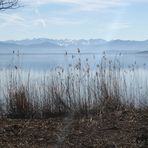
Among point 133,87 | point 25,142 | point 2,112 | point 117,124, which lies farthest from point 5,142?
point 133,87

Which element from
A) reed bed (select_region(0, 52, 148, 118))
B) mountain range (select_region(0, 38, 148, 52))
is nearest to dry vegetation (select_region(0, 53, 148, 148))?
reed bed (select_region(0, 52, 148, 118))

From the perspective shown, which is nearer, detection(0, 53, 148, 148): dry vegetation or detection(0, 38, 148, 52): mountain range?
detection(0, 53, 148, 148): dry vegetation

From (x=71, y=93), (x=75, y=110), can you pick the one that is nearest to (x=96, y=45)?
(x=71, y=93)

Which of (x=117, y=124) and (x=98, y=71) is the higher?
(x=98, y=71)

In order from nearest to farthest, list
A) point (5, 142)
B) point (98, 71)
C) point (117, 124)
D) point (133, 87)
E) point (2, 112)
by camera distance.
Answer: point (5, 142)
point (117, 124)
point (2, 112)
point (98, 71)
point (133, 87)

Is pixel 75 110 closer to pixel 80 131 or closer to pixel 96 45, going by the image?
pixel 80 131

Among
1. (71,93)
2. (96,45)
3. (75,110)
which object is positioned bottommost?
(96,45)

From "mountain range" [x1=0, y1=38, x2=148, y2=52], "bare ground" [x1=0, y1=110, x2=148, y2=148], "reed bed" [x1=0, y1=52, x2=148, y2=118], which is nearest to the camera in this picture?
"bare ground" [x1=0, y1=110, x2=148, y2=148]

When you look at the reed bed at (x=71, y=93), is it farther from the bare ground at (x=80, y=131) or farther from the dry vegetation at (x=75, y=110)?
the bare ground at (x=80, y=131)

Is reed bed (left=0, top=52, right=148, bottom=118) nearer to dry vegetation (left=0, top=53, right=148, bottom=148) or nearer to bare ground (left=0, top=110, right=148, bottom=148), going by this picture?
dry vegetation (left=0, top=53, right=148, bottom=148)

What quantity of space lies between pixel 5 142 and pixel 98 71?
3983 mm

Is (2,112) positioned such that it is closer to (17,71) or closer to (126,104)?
(17,71)

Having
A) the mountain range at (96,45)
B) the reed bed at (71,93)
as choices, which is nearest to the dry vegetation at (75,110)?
the reed bed at (71,93)

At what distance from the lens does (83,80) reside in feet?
34.8
